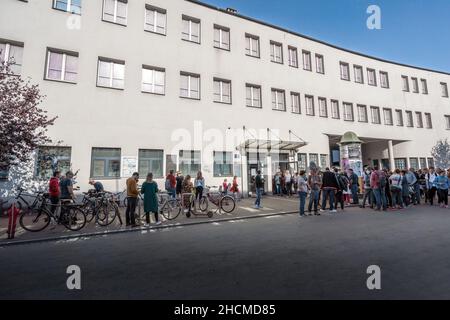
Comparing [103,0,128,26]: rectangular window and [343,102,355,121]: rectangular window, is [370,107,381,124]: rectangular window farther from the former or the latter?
[103,0,128,26]: rectangular window

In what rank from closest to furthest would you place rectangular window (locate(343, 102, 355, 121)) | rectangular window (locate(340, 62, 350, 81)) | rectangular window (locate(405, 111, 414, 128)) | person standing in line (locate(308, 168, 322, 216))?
person standing in line (locate(308, 168, 322, 216)) < rectangular window (locate(343, 102, 355, 121)) < rectangular window (locate(340, 62, 350, 81)) < rectangular window (locate(405, 111, 414, 128))

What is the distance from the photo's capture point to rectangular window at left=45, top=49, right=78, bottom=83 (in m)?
13.5

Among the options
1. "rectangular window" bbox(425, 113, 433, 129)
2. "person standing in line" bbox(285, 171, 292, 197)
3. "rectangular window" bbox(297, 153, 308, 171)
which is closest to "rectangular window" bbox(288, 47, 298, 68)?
"rectangular window" bbox(297, 153, 308, 171)

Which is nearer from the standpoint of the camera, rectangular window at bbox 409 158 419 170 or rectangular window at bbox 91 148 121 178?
rectangular window at bbox 91 148 121 178

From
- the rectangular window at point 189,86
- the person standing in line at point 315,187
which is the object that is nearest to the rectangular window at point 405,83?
the rectangular window at point 189,86

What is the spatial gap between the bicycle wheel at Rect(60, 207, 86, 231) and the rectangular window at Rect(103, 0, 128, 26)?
40.5ft

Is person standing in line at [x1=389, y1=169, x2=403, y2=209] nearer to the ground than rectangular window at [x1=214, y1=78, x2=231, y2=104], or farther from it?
nearer to the ground

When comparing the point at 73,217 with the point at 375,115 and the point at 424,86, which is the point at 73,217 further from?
the point at 424,86

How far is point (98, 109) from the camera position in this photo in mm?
14180

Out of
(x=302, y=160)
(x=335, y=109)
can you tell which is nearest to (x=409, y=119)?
(x=335, y=109)

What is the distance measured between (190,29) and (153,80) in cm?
494

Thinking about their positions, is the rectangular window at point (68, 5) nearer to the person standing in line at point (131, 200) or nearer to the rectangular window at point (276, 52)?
the person standing in line at point (131, 200)

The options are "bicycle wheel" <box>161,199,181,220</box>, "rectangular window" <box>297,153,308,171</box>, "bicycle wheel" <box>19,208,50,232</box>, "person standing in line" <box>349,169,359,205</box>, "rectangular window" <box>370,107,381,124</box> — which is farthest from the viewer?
"rectangular window" <box>370,107,381,124</box>

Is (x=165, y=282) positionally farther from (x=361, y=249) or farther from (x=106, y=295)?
(x=361, y=249)
